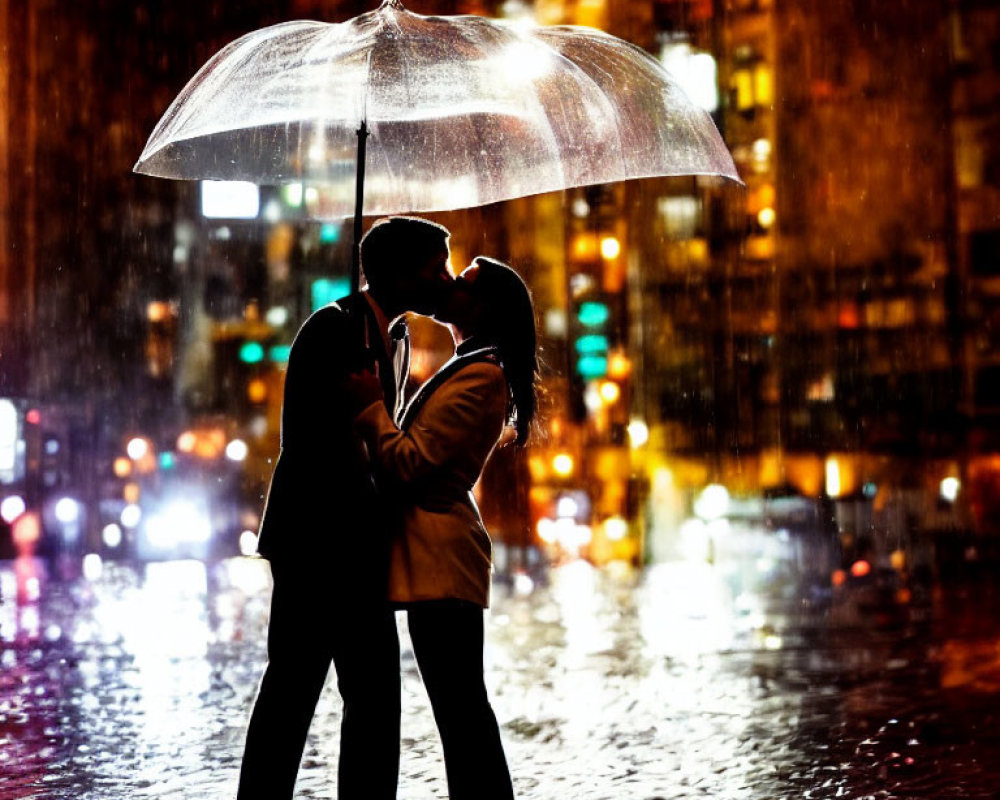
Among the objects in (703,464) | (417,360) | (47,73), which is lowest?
(703,464)

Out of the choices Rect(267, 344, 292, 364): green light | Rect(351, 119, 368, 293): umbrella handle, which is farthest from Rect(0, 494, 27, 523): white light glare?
Rect(351, 119, 368, 293): umbrella handle

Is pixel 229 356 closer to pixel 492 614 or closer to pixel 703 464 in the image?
pixel 703 464

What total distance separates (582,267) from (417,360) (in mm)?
17866

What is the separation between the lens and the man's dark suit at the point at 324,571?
374 centimetres

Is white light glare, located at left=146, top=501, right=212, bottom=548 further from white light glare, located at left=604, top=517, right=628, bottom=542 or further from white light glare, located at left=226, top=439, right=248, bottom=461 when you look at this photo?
white light glare, located at left=604, top=517, right=628, bottom=542

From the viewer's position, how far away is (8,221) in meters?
62.4

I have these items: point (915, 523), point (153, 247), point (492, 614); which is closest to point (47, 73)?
point (153, 247)

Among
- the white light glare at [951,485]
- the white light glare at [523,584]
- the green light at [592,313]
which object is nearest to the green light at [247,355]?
the green light at [592,313]

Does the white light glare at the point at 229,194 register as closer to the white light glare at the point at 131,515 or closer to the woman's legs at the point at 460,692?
the woman's legs at the point at 460,692

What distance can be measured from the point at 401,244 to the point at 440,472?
0.63 m

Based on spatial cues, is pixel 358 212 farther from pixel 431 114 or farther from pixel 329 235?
pixel 329 235

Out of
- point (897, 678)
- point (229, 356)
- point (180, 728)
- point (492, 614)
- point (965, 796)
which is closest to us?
point (965, 796)

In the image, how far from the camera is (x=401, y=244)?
3.91 meters

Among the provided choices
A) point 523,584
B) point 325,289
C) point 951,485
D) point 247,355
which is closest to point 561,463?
point 325,289
